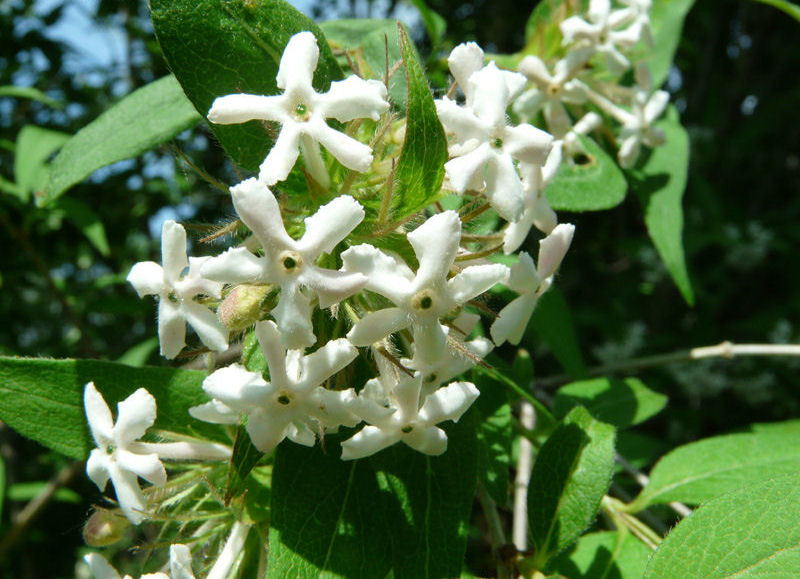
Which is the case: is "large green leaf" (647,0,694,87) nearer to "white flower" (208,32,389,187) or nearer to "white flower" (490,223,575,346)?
"white flower" (490,223,575,346)

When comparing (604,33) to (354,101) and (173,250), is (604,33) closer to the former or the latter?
(354,101)

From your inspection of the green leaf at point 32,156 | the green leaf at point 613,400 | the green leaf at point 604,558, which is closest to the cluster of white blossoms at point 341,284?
the green leaf at point 604,558

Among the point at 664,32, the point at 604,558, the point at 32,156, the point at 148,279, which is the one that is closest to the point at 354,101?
the point at 148,279

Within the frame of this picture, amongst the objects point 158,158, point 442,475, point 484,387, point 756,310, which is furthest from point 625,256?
point 442,475

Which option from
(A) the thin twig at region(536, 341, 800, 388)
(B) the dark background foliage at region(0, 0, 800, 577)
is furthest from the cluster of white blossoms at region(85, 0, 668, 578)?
(B) the dark background foliage at region(0, 0, 800, 577)

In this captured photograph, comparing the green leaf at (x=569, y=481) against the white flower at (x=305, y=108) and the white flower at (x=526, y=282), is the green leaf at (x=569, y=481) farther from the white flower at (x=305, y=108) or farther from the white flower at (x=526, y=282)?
the white flower at (x=305, y=108)

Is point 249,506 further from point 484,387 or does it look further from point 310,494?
point 484,387
